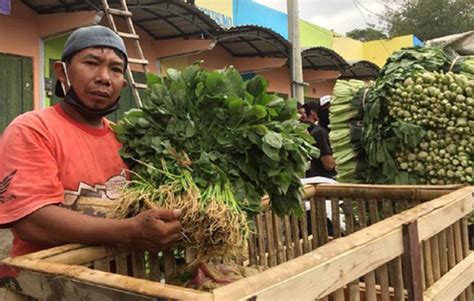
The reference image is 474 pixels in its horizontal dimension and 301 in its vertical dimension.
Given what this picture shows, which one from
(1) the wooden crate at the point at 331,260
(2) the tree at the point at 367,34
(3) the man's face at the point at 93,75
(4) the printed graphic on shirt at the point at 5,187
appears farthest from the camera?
(2) the tree at the point at 367,34

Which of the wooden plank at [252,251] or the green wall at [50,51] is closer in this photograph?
the wooden plank at [252,251]

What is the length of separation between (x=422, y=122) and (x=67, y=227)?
7.19ft

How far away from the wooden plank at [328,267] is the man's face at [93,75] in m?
0.92

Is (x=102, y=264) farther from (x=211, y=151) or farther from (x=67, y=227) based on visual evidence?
(x=211, y=151)

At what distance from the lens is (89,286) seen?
3.81ft

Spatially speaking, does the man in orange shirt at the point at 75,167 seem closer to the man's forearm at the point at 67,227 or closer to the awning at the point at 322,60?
the man's forearm at the point at 67,227

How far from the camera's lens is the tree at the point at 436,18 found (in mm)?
27688

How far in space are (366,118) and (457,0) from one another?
93.7 feet

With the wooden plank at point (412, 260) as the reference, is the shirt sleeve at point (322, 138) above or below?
above

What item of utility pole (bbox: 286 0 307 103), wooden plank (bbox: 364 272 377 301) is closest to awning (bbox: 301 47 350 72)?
utility pole (bbox: 286 0 307 103)

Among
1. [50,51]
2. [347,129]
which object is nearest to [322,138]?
[347,129]

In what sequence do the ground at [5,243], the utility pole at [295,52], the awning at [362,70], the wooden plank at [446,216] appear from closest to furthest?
the wooden plank at [446,216] → the ground at [5,243] → the utility pole at [295,52] → the awning at [362,70]

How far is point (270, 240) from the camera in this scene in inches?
110

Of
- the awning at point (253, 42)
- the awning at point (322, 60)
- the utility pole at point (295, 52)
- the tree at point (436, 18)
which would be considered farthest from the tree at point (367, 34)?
the utility pole at point (295, 52)
